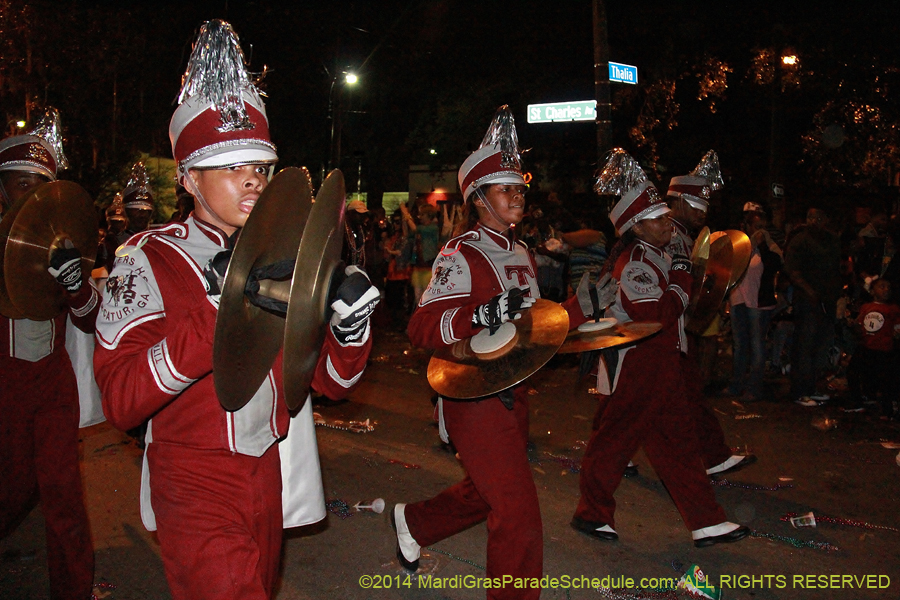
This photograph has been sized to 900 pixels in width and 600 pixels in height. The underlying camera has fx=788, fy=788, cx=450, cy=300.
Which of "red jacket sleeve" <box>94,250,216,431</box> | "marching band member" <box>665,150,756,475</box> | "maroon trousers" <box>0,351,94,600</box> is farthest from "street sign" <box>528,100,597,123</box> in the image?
"red jacket sleeve" <box>94,250,216,431</box>

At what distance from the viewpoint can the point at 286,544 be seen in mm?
4938

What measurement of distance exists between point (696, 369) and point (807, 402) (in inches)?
145

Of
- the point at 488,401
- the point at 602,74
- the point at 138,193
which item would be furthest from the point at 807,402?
the point at 138,193

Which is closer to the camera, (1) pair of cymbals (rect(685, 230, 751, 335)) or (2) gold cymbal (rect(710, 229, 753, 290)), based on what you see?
(1) pair of cymbals (rect(685, 230, 751, 335))

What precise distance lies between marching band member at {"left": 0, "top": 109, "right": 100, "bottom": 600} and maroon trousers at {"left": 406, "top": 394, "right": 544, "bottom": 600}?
73.6 inches

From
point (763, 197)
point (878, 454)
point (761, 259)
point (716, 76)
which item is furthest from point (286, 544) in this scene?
point (763, 197)

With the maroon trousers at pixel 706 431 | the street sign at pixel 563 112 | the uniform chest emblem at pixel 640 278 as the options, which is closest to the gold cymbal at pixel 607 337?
the uniform chest emblem at pixel 640 278

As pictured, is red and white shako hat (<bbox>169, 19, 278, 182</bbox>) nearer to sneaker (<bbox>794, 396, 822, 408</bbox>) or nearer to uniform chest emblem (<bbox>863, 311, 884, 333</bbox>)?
uniform chest emblem (<bbox>863, 311, 884, 333</bbox>)

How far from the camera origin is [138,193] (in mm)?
7129

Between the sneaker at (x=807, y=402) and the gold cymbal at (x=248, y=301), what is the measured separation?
8038 mm

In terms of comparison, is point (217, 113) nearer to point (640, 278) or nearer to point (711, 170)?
point (640, 278)

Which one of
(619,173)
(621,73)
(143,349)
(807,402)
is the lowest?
(807,402)

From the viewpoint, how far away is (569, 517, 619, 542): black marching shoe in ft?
16.4

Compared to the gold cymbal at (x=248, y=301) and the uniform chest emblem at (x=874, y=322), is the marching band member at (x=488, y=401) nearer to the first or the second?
the gold cymbal at (x=248, y=301)
